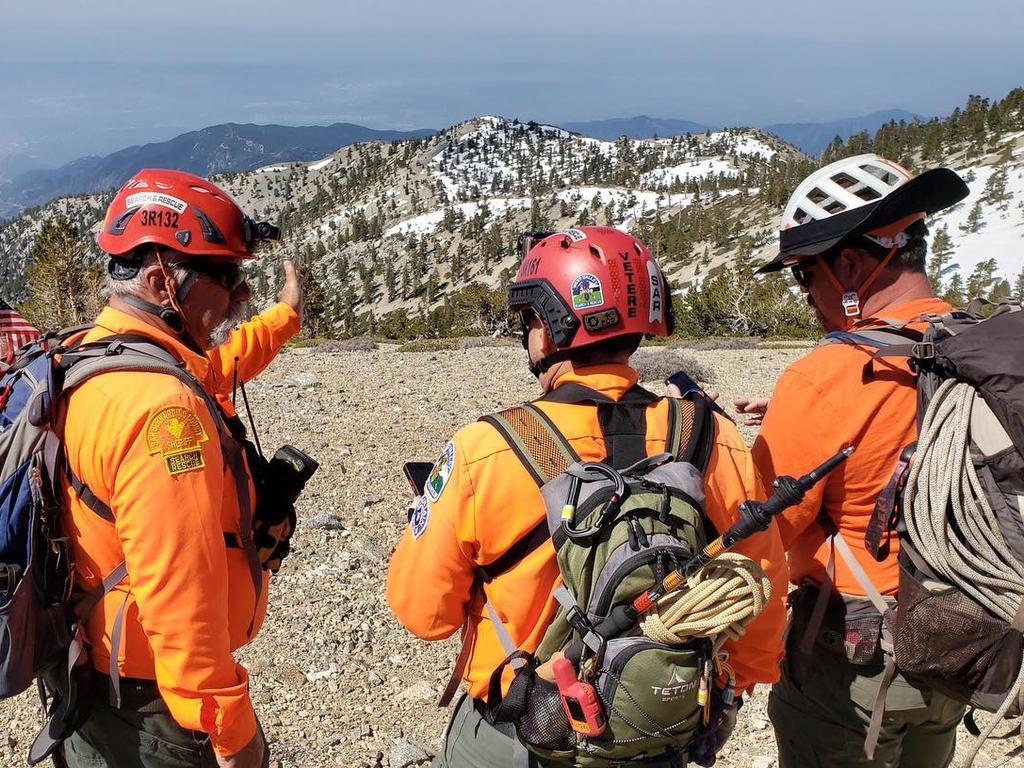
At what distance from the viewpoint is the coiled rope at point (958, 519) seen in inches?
87.6

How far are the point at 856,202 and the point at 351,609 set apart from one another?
15.4ft

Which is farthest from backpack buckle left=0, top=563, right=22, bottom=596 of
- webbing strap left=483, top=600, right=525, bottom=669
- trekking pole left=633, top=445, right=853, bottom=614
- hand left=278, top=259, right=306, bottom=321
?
hand left=278, top=259, right=306, bottom=321

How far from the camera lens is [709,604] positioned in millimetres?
2059

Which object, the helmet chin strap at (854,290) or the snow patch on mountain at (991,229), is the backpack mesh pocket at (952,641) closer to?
the helmet chin strap at (854,290)

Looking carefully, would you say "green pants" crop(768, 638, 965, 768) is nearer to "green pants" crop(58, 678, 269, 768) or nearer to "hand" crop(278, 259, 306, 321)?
"green pants" crop(58, 678, 269, 768)

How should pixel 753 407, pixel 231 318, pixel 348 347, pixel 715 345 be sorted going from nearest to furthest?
pixel 231 318 < pixel 753 407 < pixel 348 347 < pixel 715 345

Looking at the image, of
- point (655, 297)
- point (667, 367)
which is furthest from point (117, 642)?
point (667, 367)

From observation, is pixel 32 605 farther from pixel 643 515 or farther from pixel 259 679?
→ pixel 259 679

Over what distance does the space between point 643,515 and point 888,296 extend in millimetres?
A: 1475

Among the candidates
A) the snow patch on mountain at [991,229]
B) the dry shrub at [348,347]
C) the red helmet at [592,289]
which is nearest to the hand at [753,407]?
the red helmet at [592,289]

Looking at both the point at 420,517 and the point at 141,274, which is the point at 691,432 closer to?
the point at 420,517

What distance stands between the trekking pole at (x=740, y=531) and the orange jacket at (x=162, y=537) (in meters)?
1.28

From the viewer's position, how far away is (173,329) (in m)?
2.62

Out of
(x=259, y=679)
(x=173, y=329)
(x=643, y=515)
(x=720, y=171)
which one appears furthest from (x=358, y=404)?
(x=720, y=171)
